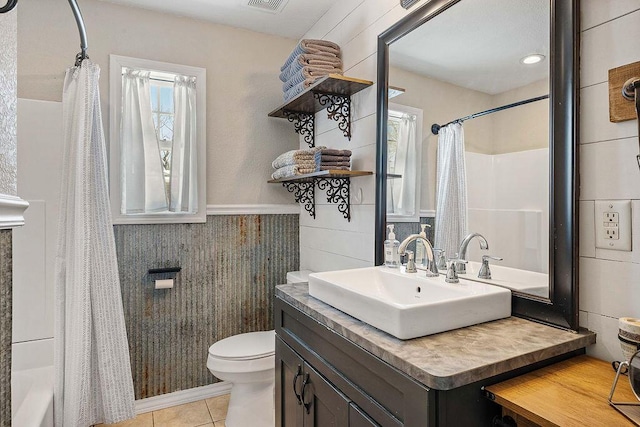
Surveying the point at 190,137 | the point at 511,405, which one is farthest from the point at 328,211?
the point at 511,405

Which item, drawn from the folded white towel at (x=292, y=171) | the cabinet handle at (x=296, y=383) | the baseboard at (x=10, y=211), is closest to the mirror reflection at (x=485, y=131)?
the folded white towel at (x=292, y=171)

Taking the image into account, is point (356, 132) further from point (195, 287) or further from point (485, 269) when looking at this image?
point (195, 287)

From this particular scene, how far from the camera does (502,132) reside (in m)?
1.35

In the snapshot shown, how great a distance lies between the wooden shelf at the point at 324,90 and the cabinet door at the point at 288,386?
1292mm

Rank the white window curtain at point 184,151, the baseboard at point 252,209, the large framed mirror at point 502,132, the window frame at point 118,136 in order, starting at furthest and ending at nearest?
1. the baseboard at point 252,209
2. the white window curtain at point 184,151
3. the window frame at point 118,136
4. the large framed mirror at point 502,132

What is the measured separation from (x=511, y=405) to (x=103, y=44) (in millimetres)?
2669

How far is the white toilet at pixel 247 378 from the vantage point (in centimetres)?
206

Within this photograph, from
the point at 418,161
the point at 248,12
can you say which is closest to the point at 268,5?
the point at 248,12

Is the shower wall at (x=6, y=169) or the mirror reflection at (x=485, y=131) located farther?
the mirror reflection at (x=485, y=131)

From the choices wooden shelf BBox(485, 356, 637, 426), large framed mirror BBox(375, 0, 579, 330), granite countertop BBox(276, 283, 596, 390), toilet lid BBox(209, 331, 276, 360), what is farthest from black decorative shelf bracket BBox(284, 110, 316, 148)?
wooden shelf BBox(485, 356, 637, 426)

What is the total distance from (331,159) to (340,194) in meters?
0.27

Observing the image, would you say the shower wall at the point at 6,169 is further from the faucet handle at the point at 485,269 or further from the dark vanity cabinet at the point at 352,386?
the faucet handle at the point at 485,269

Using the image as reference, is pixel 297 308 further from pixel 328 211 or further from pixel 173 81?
pixel 173 81

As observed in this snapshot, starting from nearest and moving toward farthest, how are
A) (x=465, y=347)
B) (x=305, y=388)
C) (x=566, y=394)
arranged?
(x=566, y=394) < (x=465, y=347) < (x=305, y=388)
